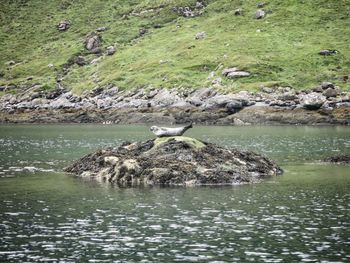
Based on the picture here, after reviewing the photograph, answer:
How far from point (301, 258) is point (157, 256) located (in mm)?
7422

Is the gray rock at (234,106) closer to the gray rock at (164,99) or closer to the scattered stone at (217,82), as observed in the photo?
the scattered stone at (217,82)

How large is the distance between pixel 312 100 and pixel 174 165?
11671 cm

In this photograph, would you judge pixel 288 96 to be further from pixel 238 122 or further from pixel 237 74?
pixel 237 74

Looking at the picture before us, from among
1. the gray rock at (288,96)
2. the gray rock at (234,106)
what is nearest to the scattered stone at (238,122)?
the gray rock at (234,106)

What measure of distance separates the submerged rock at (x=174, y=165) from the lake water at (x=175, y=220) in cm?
261

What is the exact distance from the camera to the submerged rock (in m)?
58.0

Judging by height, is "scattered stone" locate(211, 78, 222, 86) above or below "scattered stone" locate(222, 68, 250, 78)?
below

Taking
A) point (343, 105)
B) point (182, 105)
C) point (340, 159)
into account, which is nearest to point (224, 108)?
point (182, 105)

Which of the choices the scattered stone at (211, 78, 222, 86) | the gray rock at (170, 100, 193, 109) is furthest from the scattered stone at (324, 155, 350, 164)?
the scattered stone at (211, 78, 222, 86)

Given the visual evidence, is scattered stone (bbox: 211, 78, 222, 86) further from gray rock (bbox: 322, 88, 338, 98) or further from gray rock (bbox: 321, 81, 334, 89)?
gray rock (bbox: 322, 88, 338, 98)

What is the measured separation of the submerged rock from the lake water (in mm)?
2608

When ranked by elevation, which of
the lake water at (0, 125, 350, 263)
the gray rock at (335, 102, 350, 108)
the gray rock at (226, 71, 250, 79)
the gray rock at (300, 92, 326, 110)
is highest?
the gray rock at (226, 71, 250, 79)

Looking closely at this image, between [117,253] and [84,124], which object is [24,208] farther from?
[84,124]

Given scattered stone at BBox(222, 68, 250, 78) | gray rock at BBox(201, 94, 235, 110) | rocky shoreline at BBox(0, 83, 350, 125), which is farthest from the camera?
scattered stone at BBox(222, 68, 250, 78)
